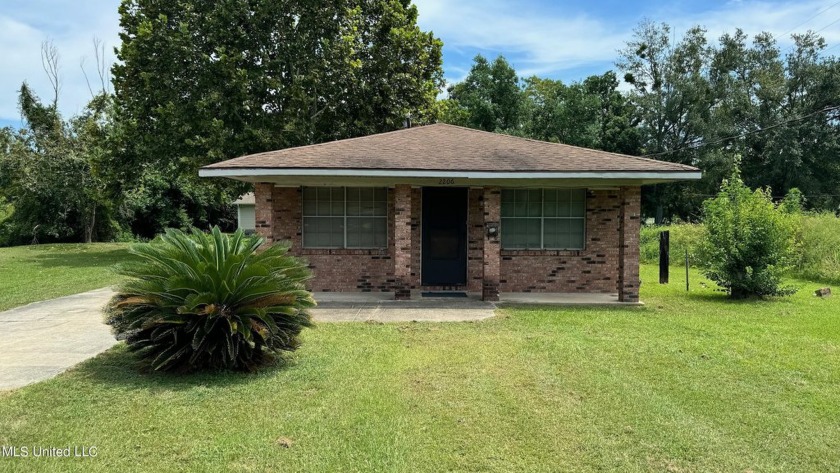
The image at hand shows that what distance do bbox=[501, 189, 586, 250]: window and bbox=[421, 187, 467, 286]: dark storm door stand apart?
912mm

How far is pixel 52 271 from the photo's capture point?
1557 cm

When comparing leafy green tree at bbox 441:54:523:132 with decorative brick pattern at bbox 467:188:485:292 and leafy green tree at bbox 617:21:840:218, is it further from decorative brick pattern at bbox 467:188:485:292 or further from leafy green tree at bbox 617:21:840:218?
decorative brick pattern at bbox 467:188:485:292

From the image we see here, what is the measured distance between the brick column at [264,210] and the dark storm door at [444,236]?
10.0 feet

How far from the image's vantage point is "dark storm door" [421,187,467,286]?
1099 cm

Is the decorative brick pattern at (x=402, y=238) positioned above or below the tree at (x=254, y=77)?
below

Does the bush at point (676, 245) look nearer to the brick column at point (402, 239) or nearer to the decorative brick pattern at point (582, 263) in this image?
the decorative brick pattern at point (582, 263)

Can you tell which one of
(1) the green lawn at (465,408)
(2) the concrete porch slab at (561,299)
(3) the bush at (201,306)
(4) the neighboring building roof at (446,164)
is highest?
(4) the neighboring building roof at (446,164)

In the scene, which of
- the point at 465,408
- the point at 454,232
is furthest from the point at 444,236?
the point at 465,408

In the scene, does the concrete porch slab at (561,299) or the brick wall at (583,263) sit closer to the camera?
the concrete porch slab at (561,299)

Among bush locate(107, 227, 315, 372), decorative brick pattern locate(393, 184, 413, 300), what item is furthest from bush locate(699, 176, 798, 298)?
bush locate(107, 227, 315, 372)

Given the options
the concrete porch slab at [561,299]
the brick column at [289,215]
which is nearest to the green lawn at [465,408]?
the concrete porch slab at [561,299]

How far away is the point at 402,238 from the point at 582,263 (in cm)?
390

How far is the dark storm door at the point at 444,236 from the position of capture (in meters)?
11.0

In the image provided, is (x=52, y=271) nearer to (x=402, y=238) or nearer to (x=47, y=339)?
(x=47, y=339)
